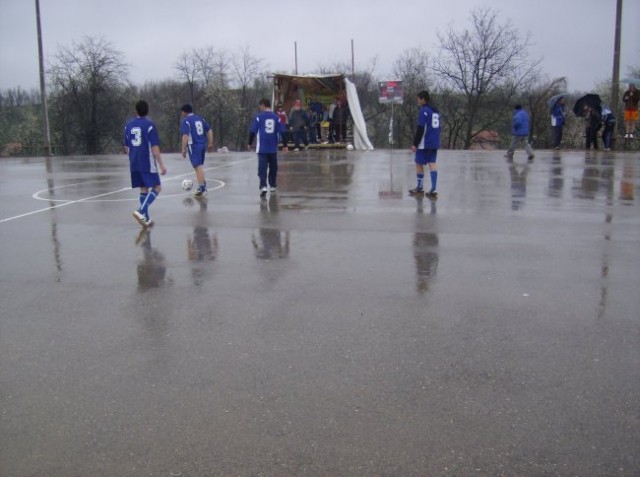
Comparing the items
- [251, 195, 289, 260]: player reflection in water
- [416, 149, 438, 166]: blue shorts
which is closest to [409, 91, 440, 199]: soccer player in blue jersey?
[416, 149, 438, 166]: blue shorts

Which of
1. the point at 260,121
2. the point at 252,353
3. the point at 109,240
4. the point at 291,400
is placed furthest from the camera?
the point at 260,121

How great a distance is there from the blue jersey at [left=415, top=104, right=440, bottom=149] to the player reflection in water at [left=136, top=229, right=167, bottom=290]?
595cm

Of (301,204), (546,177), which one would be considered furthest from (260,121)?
(546,177)

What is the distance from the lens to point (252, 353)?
441cm

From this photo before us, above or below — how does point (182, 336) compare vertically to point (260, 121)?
below

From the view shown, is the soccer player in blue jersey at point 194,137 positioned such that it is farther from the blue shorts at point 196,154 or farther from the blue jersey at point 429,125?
the blue jersey at point 429,125

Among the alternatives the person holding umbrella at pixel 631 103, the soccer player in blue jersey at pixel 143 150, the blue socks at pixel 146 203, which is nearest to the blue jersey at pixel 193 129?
the soccer player in blue jersey at pixel 143 150

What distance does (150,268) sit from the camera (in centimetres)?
689

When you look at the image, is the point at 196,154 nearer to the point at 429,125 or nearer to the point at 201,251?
the point at 429,125

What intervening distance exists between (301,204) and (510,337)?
7.17 m

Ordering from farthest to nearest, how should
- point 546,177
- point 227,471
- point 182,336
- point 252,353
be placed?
point 546,177
point 182,336
point 252,353
point 227,471

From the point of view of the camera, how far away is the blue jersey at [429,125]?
38.9 ft

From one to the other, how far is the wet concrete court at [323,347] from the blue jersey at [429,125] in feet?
8.77

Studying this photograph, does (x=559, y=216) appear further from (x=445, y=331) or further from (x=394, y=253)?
(x=445, y=331)
